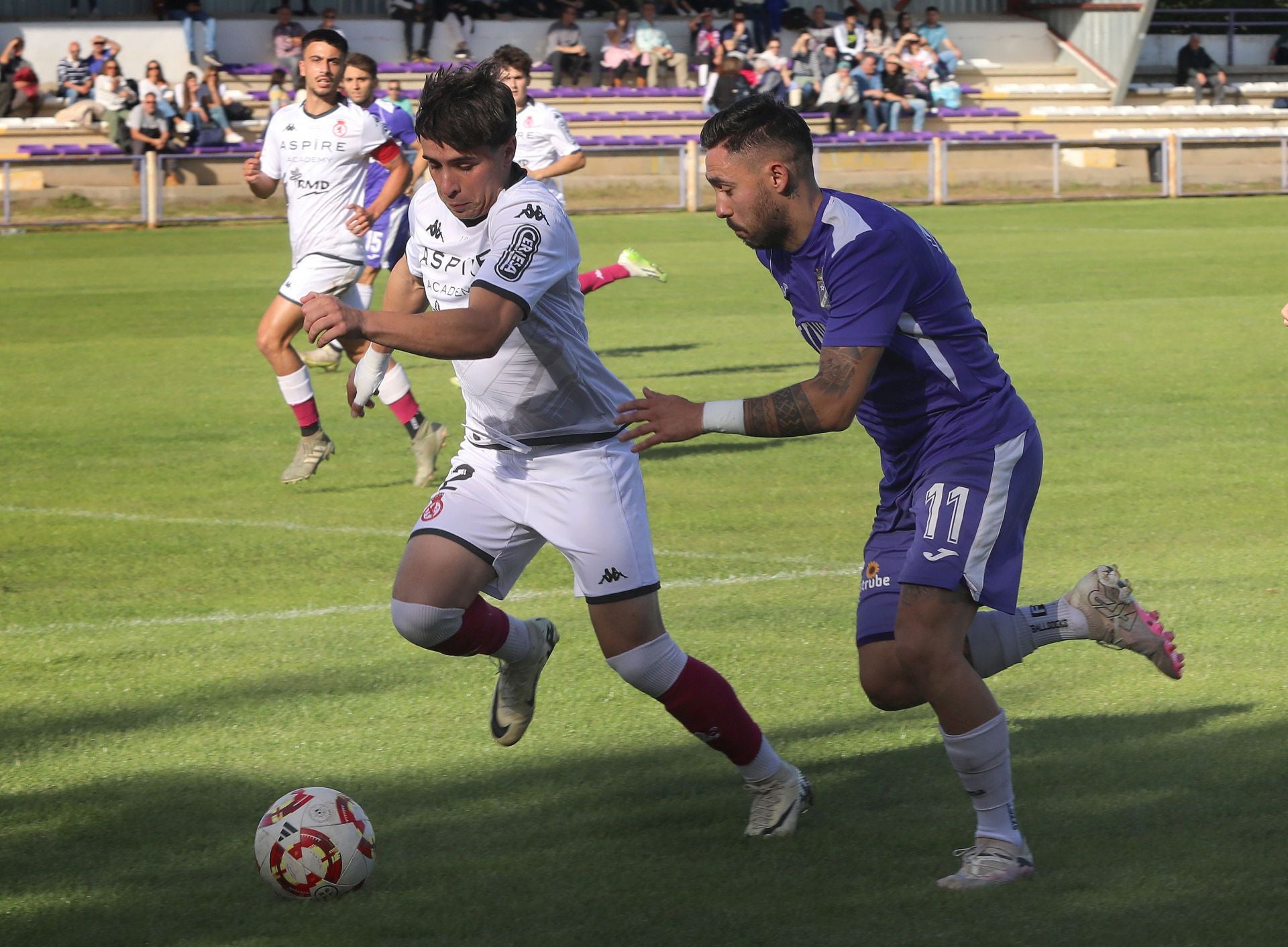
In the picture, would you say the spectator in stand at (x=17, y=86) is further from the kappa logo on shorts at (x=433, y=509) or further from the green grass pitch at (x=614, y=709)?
the kappa logo on shorts at (x=433, y=509)

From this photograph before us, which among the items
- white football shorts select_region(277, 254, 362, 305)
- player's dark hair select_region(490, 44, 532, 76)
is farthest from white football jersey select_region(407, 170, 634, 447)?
player's dark hair select_region(490, 44, 532, 76)

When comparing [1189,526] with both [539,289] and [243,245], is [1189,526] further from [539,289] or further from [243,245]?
[243,245]

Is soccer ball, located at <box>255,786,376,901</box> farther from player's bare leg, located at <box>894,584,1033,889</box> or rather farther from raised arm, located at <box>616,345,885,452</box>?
player's bare leg, located at <box>894,584,1033,889</box>

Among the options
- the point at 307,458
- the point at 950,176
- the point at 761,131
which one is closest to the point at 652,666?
the point at 761,131

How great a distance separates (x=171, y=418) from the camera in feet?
39.5

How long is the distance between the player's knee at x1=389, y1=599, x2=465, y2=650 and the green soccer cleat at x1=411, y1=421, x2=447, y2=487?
502 centimetres

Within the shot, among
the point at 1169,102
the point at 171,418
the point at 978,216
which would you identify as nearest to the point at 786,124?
the point at 171,418

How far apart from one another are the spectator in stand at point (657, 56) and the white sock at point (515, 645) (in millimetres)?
34082

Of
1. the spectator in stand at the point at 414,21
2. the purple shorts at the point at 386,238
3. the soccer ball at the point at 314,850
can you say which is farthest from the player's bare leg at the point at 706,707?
the spectator in stand at the point at 414,21

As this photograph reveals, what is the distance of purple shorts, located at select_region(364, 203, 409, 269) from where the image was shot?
42.9 feet

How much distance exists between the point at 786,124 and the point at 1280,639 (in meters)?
3.33

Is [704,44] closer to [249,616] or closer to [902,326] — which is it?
[249,616]

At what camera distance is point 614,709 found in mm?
5629

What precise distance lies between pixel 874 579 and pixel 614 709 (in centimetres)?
154
